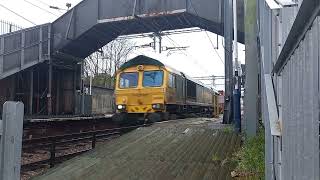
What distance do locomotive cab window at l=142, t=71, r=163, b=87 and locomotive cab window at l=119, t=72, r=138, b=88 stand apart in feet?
1.34

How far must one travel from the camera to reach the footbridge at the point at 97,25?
18781 millimetres

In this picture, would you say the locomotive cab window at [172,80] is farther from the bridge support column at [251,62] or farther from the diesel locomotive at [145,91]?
the bridge support column at [251,62]

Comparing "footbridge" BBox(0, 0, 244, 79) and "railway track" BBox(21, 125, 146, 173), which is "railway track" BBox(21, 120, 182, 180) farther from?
"footbridge" BBox(0, 0, 244, 79)

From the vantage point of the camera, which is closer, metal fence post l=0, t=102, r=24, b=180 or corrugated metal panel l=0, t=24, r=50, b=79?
metal fence post l=0, t=102, r=24, b=180

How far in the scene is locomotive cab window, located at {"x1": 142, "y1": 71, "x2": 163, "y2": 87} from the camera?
18.9m

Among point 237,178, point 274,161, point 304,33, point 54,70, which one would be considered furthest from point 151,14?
point 304,33

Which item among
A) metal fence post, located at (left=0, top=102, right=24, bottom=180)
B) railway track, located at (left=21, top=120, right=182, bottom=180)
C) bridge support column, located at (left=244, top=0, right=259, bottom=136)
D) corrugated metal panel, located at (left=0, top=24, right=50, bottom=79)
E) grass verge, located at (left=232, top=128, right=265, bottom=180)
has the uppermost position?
corrugated metal panel, located at (left=0, top=24, right=50, bottom=79)

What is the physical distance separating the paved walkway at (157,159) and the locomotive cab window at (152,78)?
7474 millimetres

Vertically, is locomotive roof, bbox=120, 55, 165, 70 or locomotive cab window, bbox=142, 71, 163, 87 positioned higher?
locomotive roof, bbox=120, 55, 165, 70

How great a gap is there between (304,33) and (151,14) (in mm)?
17598

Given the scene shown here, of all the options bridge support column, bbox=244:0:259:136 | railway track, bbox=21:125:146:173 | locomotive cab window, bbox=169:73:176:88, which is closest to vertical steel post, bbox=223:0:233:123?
locomotive cab window, bbox=169:73:176:88

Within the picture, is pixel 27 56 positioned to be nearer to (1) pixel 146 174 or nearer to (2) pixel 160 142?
(2) pixel 160 142

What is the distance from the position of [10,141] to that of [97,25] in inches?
720

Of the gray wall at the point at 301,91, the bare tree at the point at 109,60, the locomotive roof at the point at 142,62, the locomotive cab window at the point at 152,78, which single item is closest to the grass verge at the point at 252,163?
the gray wall at the point at 301,91
